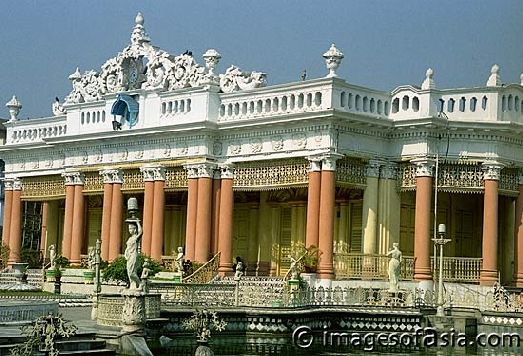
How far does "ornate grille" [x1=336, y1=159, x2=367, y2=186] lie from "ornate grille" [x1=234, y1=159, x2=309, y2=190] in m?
1.14

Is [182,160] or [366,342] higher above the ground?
[182,160]

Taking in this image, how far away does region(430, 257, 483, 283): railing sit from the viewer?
32.2 m

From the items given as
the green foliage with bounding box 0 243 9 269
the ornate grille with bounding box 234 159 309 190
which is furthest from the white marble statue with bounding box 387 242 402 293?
the green foliage with bounding box 0 243 9 269

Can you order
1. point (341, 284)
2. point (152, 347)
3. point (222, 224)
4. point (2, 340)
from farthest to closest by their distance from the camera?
point (222, 224) → point (341, 284) → point (152, 347) → point (2, 340)

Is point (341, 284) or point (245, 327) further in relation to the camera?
point (341, 284)

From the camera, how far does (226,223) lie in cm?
3553

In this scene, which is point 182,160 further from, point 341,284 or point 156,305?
point 156,305

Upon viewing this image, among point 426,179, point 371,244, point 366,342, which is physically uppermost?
point 426,179

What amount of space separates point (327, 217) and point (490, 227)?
5.14 metres

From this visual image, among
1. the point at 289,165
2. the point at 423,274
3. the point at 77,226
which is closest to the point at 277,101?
the point at 289,165

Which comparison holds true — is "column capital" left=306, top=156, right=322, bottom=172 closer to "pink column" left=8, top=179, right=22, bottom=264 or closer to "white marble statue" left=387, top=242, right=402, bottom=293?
"white marble statue" left=387, top=242, right=402, bottom=293

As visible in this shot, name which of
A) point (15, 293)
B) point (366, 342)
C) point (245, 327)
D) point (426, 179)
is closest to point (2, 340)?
point (245, 327)

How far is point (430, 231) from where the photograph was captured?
32969mm

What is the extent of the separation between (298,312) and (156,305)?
4725 mm
